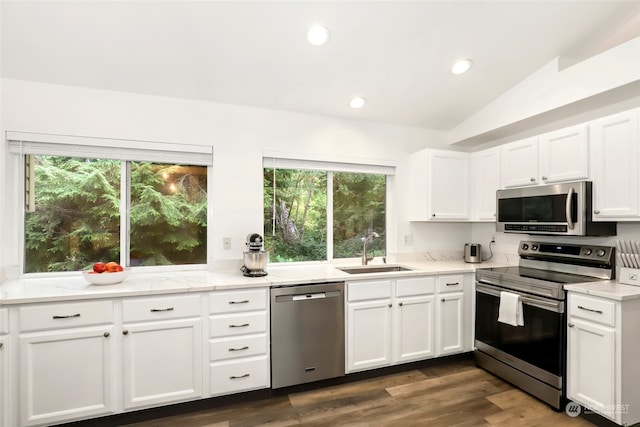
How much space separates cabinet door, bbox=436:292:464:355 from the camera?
9.60 ft

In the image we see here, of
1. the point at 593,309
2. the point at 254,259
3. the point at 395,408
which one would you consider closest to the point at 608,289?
the point at 593,309

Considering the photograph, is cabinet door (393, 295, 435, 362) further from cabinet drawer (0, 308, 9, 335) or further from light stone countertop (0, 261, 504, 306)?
cabinet drawer (0, 308, 9, 335)

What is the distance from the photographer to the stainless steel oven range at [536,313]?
2246 millimetres

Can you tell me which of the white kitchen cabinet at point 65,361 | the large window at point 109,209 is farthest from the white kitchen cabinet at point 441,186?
the white kitchen cabinet at point 65,361

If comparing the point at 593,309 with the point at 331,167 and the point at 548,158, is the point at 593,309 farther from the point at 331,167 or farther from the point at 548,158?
the point at 331,167

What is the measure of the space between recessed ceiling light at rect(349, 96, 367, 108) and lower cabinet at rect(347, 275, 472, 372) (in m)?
1.65

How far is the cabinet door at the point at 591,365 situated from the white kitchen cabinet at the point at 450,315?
0.89 meters

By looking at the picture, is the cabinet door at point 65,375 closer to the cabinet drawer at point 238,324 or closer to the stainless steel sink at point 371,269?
the cabinet drawer at point 238,324

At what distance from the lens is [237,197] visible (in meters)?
2.91

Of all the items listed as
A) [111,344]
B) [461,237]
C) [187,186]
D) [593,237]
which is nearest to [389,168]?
[461,237]

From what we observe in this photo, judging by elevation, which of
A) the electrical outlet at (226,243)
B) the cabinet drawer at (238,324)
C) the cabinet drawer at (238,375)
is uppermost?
the electrical outlet at (226,243)

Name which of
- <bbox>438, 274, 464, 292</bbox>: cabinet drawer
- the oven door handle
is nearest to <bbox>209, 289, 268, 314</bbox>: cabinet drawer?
<bbox>438, 274, 464, 292</bbox>: cabinet drawer

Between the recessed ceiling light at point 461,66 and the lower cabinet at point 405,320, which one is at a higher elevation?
the recessed ceiling light at point 461,66

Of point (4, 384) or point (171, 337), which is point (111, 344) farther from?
point (4, 384)
